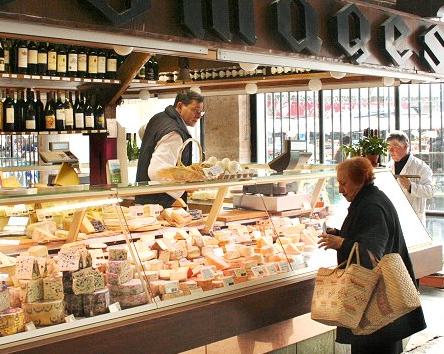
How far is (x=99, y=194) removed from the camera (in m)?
3.66

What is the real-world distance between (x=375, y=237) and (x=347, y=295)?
0.38 m

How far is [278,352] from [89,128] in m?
4.70

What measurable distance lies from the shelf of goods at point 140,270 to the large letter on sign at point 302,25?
92 cm

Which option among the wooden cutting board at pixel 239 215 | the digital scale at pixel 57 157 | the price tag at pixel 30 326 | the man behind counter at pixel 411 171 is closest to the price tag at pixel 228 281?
the wooden cutting board at pixel 239 215

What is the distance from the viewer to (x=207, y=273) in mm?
4102

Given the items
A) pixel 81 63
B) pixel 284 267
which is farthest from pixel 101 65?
pixel 284 267

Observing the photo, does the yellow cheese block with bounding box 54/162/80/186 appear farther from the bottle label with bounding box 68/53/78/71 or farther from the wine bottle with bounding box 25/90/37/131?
the wine bottle with bounding box 25/90/37/131

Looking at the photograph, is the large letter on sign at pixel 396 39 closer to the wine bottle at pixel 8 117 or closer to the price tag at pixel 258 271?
the price tag at pixel 258 271

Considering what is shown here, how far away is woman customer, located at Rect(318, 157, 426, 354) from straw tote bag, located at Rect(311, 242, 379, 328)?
13 centimetres

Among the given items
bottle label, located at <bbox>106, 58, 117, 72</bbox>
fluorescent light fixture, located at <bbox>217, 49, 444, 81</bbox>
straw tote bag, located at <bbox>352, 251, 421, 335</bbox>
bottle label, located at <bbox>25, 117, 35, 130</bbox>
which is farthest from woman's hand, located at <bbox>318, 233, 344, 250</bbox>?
bottle label, located at <bbox>25, 117, 35, 130</bbox>

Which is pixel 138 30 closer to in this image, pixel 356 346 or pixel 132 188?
pixel 132 188

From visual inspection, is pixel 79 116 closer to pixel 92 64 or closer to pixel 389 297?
pixel 92 64

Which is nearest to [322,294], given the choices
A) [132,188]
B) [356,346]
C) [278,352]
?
[356,346]

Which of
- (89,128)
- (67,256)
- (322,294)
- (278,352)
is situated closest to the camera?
(67,256)
